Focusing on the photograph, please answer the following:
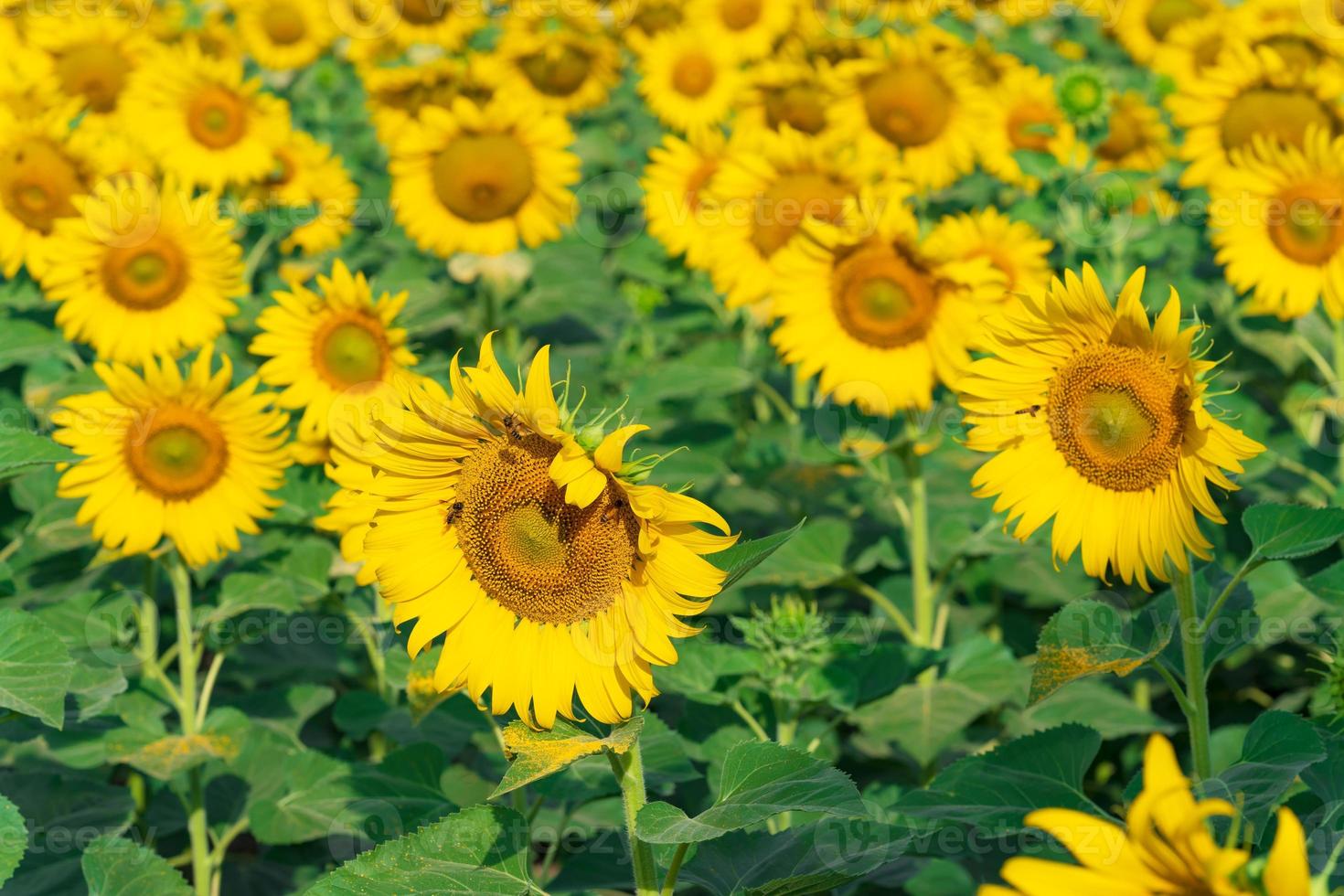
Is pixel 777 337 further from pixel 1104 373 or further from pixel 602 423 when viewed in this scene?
pixel 602 423

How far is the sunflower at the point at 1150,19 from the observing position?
8023mm

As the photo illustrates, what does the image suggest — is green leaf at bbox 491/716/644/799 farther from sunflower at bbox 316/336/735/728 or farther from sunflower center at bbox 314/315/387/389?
sunflower center at bbox 314/315/387/389

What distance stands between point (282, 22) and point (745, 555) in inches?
302

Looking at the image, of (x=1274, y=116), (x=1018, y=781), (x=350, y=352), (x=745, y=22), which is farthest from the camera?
(x=745, y=22)

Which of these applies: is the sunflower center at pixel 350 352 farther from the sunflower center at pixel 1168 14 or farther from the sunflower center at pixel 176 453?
the sunflower center at pixel 1168 14

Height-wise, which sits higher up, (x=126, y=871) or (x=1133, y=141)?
(x=1133, y=141)

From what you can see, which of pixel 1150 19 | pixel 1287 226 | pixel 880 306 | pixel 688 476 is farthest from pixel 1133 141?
pixel 1150 19

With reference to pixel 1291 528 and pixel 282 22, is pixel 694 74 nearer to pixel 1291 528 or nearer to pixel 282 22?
pixel 282 22

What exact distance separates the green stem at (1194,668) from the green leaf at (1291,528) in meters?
0.14

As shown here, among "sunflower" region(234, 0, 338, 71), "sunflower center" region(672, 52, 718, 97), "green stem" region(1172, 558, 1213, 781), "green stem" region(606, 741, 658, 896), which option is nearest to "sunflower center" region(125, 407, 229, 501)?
"green stem" region(606, 741, 658, 896)

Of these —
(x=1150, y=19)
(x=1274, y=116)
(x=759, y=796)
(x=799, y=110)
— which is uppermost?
(x=1150, y=19)

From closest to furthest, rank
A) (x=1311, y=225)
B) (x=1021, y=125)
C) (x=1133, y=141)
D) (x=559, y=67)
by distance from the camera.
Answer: (x=1311, y=225) < (x=1021, y=125) < (x=1133, y=141) < (x=559, y=67)

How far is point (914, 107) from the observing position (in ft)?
16.2

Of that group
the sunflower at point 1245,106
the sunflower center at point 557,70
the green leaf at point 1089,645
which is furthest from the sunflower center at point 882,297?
the sunflower center at point 557,70
